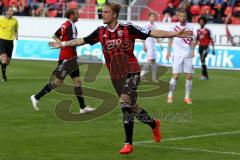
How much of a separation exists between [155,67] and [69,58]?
881cm

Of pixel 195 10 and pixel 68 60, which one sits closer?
pixel 68 60

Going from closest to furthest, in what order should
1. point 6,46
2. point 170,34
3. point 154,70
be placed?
point 170,34
point 6,46
point 154,70

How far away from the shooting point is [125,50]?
11.7m

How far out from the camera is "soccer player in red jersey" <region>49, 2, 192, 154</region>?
11516mm

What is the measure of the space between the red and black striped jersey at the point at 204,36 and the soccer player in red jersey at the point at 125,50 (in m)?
15.7

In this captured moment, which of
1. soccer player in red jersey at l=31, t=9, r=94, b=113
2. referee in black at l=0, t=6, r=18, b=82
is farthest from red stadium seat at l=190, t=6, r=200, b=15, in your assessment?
soccer player in red jersey at l=31, t=9, r=94, b=113

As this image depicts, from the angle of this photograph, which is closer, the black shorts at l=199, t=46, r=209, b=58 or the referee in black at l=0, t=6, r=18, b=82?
the referee in black at l=0, t=6, r=18, b=82

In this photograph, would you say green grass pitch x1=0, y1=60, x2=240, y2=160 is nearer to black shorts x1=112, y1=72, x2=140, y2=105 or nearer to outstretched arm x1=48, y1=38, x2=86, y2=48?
black shorts x1=112, y1=72, x2=140, y2=105

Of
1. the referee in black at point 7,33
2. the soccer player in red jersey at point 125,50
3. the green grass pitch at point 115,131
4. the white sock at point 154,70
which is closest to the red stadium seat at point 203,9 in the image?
the white sock at point 154,70

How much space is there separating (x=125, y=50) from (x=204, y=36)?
1613 cm

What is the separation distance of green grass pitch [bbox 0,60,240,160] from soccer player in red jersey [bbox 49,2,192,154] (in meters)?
0.61

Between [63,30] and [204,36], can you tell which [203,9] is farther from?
[63,30]

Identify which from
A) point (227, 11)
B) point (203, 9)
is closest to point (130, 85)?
point (227, 11)

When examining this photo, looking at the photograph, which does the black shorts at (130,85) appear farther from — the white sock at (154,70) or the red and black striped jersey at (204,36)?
the red and black striped jersey at (204,36)
